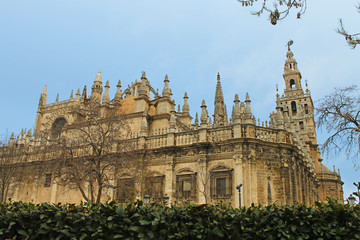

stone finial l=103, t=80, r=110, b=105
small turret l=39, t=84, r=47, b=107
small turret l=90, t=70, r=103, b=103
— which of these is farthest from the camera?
small turret l=39, t=84, r=47, b=107

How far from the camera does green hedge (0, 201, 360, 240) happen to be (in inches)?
284

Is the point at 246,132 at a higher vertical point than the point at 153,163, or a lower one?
higher

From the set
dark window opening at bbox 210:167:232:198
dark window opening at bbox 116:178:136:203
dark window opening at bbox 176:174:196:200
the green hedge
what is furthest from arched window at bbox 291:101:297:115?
the green hedge

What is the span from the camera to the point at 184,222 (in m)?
7.86

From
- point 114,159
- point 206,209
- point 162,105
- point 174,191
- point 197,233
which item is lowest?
point 197,233

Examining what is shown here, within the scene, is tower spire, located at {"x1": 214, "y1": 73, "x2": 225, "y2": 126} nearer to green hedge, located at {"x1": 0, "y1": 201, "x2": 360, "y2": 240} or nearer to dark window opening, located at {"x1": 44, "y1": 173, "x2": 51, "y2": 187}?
dark window opening, located at {"x1": 44, "y1": 173, "x2": 51, "y2": 187}

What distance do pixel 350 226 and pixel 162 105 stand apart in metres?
26.2

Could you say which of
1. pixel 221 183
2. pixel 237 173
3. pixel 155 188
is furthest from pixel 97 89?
pixel 237 173

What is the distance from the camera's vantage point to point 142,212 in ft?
25.9

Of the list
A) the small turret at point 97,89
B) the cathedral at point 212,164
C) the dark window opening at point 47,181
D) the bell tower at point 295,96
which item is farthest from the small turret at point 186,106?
the bell tower at point 295,96

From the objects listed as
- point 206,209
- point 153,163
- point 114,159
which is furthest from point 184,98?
point 206,209

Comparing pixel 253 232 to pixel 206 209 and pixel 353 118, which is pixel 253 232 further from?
pixel 353 118

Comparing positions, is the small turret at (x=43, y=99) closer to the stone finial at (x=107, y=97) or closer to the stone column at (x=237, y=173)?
the stone finial at (x=107, y=97)

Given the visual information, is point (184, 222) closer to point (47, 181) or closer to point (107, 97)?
point (47, 181)
